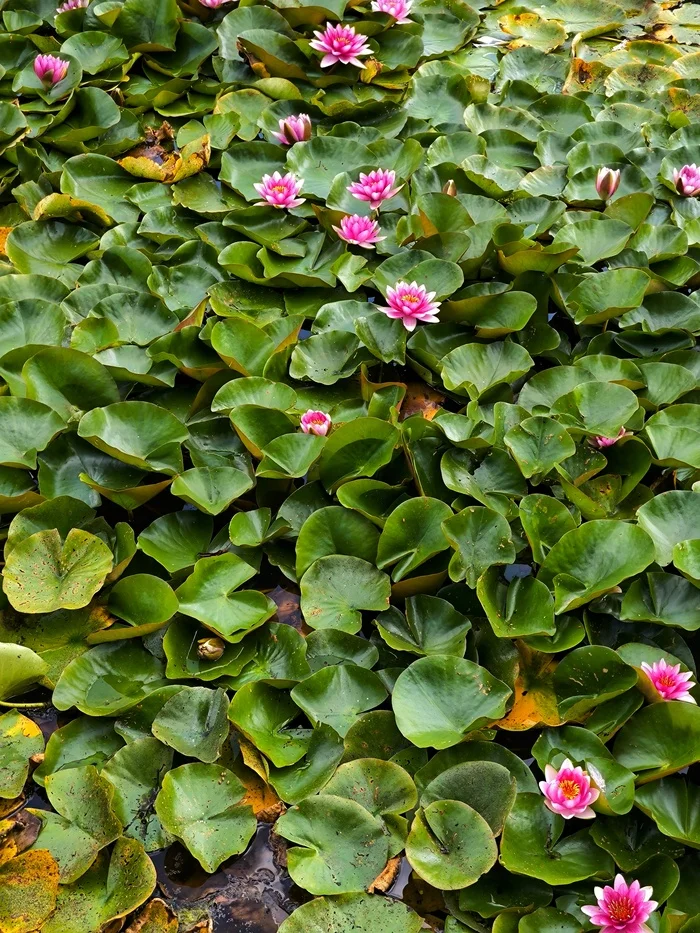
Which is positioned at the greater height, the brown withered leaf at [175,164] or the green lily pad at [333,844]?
the brown withered leaf at [175,164]

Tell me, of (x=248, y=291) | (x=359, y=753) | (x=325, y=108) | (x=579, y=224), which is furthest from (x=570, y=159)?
(x=359, y=753)

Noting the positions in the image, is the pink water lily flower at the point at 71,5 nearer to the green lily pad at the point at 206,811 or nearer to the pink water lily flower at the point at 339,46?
the pink water lily flower at the point at 339,46

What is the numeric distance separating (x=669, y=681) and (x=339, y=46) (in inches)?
116

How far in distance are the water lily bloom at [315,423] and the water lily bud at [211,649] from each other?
0.63 metres

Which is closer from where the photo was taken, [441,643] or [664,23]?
[441,643]

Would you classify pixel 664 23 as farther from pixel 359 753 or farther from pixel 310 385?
pixel 359 753

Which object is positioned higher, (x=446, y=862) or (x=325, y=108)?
(x=325, y=108)

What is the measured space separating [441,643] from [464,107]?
8.22ft

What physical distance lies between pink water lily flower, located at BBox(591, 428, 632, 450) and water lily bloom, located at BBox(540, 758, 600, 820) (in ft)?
3.07

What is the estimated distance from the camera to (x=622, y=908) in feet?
5.45

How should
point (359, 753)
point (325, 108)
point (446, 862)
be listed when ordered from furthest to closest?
point (325, 108) < point (359, 753) < point (446, 862)

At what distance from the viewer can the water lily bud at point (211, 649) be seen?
82.0 inches

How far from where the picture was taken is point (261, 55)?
3682 millimetres

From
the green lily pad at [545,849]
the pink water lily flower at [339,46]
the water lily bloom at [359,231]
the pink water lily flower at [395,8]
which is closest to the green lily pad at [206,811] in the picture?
the green lily pad at [545,849]
